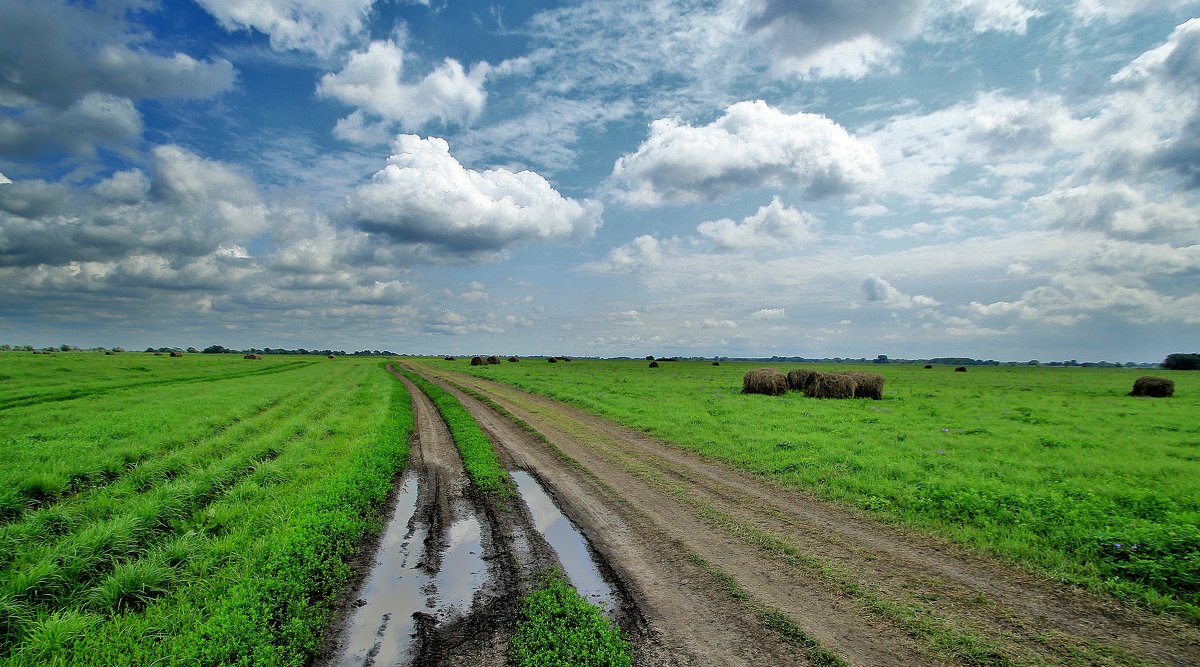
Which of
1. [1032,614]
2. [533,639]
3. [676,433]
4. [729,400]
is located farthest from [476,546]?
[729,400]

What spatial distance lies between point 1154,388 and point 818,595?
143ft

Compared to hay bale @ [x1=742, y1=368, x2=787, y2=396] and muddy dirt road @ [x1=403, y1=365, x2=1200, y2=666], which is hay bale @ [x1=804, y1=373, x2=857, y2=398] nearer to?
hay bale @ [x1=742, y1=368, x2=787, y2=396]

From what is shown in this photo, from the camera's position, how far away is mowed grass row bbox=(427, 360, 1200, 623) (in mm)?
7285

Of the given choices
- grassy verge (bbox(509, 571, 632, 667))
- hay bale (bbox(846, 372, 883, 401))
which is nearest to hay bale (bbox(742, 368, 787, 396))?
hay bale (bbox(846, 372, 883, 401))

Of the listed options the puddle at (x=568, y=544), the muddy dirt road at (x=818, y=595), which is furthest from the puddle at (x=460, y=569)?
the muddy dirt road at (x=818, y=595)

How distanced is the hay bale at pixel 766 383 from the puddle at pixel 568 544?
23025 mm

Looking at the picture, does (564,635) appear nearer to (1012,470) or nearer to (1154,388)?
(1012,470)

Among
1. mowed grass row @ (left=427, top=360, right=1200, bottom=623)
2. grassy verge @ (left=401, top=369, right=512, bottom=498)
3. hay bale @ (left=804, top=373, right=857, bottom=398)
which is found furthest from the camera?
hay bale @ (left=804, top=373, right=857, bottom=398)

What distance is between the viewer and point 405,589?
21.6 ft

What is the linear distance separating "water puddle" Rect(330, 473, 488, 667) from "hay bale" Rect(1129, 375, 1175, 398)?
46.2m

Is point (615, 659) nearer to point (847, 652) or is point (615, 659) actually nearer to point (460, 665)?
point (460, 665)

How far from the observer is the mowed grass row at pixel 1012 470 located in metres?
7.29

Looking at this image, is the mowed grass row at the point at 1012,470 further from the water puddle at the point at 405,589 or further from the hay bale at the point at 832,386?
the water puddle at the point at 405,589

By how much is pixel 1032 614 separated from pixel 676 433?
38.7ft
